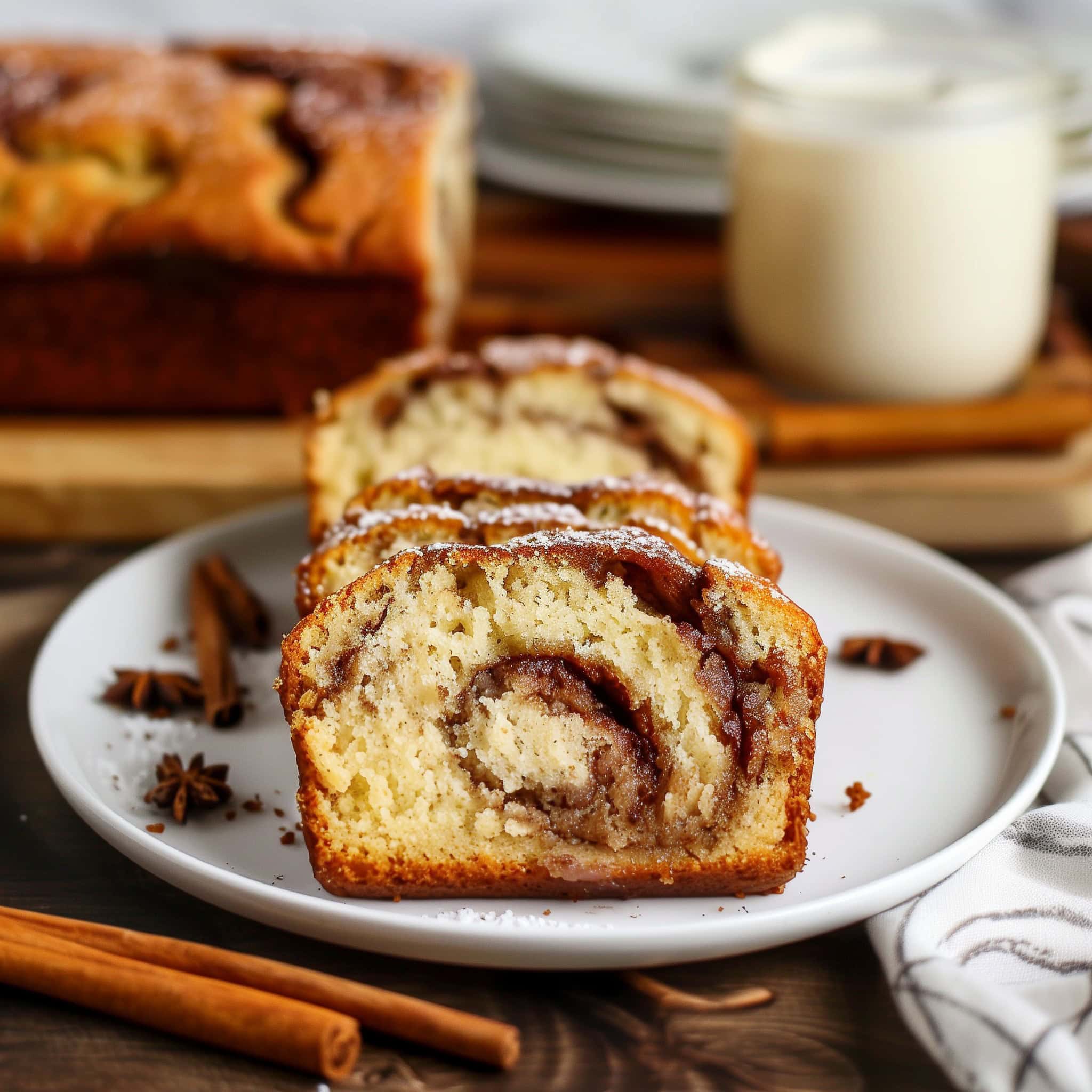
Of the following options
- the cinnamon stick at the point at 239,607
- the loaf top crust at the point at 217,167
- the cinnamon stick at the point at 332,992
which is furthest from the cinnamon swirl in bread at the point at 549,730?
the loaf top crust at the point at 217,167

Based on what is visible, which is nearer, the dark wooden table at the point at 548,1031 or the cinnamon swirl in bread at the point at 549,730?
the dark wooden table at the point at 548,1031

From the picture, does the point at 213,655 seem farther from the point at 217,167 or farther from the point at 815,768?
the point at 217,167

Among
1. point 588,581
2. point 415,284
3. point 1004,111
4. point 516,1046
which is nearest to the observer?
point 516,1046

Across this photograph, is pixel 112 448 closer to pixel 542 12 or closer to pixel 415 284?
pixel 415 284

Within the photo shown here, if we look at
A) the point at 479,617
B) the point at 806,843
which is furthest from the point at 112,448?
the point at 806,843

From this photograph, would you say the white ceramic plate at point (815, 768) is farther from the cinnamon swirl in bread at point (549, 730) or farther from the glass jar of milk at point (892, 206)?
the glass jar of milk at point (892, 206)

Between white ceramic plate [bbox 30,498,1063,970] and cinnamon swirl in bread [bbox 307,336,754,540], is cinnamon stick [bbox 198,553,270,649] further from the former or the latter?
cinnamon swirl in bread [bbox 307,336,754,540]

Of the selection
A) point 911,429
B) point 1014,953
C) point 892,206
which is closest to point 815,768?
point 1014,953
